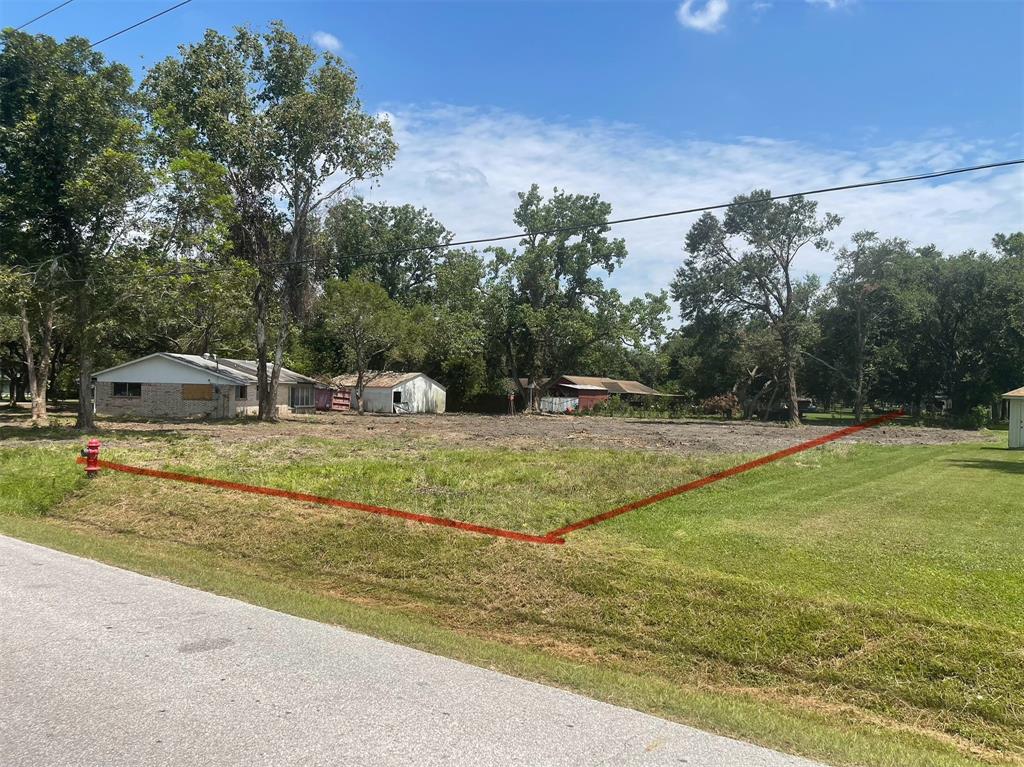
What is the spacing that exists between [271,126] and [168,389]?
19.6 meters

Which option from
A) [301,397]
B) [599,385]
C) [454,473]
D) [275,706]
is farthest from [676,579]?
[599,385]

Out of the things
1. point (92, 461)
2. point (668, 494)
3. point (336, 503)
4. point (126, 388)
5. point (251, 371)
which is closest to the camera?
point (336, 503)

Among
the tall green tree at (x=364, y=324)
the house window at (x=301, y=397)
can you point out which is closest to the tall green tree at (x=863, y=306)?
the tall green tree at (x=364, y=324)

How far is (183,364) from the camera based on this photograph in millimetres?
47375

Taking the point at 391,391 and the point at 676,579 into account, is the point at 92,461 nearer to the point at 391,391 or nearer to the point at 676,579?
the point at 676,579

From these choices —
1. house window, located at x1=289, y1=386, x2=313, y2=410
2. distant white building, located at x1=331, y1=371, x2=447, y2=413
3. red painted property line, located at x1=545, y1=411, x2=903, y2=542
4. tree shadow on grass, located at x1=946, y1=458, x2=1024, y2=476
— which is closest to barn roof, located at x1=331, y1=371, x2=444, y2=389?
distant white building, located at x1=331, y1=371, x2=447, y2=413

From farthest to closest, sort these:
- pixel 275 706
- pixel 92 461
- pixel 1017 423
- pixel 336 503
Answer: pixel 1017 423 < pixel 92 461 < pixel 336 503 < pixel 275 706

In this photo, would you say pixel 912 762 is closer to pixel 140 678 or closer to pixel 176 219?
pixel 140 678

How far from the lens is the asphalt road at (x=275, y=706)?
423cm

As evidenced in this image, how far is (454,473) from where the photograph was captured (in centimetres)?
1647

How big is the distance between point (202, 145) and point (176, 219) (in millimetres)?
10389

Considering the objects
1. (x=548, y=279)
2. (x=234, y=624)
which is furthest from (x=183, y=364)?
(x=234, y=624)

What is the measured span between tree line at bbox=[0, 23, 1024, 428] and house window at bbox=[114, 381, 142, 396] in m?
3.65

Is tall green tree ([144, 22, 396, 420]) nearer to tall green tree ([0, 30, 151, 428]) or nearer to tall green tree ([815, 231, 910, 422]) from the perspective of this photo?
tall green tree ([0, 30, 151, 428])
